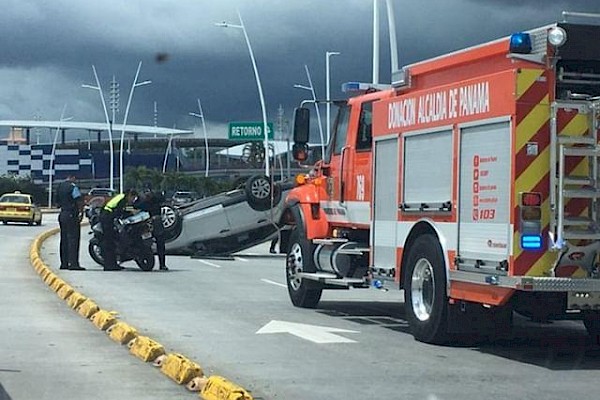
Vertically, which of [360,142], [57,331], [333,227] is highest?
[360,142]

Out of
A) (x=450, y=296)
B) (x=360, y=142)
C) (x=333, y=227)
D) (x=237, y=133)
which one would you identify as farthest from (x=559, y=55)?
(x=237, y=133)

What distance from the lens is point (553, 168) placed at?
30.9ft

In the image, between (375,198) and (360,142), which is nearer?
(375,198)

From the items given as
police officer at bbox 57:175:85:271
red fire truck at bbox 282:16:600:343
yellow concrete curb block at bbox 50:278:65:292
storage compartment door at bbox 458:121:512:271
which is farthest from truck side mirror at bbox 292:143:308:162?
police officer at bbox 57:175:85:271

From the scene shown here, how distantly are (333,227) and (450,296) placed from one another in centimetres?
393

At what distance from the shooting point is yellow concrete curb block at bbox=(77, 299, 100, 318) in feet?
44.0

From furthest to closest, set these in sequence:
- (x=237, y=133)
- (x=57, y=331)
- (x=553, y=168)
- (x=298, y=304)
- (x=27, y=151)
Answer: (x=27, y=151) → (x=237, y=133) → (x=298, y=304) → (x=57, y=331) → (x=553, y=168)

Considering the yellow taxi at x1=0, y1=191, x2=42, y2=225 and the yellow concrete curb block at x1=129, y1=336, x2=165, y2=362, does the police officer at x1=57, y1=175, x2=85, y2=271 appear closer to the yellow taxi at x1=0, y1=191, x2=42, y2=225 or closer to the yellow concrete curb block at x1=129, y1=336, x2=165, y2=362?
the yellow concrete curb block at x1=129, y1=336, x2=165, y2=362

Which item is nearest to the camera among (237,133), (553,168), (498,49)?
(553,168)

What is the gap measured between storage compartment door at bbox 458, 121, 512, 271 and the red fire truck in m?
0.01

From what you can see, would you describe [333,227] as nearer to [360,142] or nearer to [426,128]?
[360,142]

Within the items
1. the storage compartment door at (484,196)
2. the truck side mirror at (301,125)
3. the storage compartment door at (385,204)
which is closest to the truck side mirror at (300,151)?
the truck side mirror at (301,125)

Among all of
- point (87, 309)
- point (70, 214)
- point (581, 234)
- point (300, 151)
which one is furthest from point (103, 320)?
point (70, 214)

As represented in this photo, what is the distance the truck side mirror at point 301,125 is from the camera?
14214 millimetres
